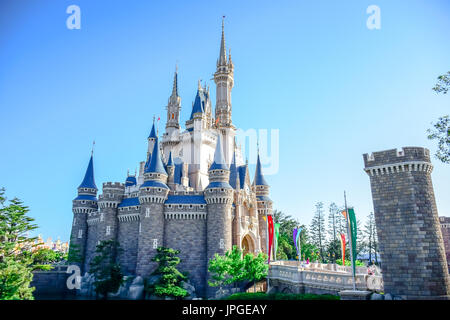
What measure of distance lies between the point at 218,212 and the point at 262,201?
10926 mm

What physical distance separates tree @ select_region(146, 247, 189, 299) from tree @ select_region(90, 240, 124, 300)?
386cm

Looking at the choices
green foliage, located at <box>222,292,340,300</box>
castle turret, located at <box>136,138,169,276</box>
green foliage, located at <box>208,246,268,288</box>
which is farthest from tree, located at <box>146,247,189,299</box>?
green foliage, located at <box>222,292,340,300</box>

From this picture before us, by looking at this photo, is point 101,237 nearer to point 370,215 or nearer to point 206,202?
point 206,202

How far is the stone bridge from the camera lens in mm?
20734

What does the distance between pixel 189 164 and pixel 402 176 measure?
31.7m

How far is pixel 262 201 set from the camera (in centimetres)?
4544

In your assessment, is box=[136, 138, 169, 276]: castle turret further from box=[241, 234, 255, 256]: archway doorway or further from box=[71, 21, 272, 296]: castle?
box=[241, 234, 255, 256]: archway doorway

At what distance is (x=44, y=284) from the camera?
42.1 m

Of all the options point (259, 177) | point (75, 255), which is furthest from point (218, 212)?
point (75, 255)

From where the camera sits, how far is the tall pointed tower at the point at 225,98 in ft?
165

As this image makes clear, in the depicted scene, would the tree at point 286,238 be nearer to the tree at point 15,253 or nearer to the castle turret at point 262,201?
the castle turret at point 262,201

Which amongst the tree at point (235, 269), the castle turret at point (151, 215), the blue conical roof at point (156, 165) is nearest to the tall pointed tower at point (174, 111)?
the blue conical roof at point (156, 165)

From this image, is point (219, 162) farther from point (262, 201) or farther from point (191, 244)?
point (262, 201)
